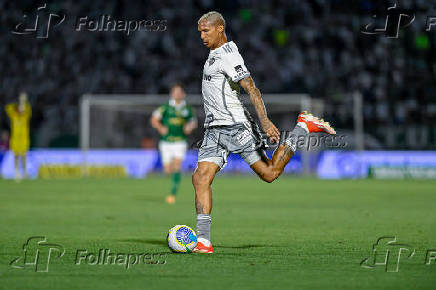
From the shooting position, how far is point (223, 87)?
750cm

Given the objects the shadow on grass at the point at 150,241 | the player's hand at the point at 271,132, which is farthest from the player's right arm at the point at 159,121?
the player's hand at the point at 271,132

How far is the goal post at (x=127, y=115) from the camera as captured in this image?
90.4ft

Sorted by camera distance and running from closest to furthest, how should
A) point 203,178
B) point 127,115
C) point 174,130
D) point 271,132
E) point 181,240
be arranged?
point 271,132 < point 181,240 < point 203,178 < point 174,130 < point 127,115

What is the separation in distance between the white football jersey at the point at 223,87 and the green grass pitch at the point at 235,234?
1.30m

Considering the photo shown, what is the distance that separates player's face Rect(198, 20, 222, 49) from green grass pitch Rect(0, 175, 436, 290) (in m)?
2.00

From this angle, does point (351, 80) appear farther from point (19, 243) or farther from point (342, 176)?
point (19, 243)

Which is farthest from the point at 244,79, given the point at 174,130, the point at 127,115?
the point at 127,115

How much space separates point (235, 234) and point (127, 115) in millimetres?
19148

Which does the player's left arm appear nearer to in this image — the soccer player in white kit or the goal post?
the soccer player in white kit

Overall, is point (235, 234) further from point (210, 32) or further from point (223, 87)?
point (210, 32)

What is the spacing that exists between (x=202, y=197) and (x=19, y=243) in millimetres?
2103

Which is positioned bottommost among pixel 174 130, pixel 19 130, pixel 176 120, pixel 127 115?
pixel 174 130

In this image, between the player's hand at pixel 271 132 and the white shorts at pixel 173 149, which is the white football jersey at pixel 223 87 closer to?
the player's hand at pixel 271 132

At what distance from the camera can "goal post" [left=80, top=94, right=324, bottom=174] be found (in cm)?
2756
